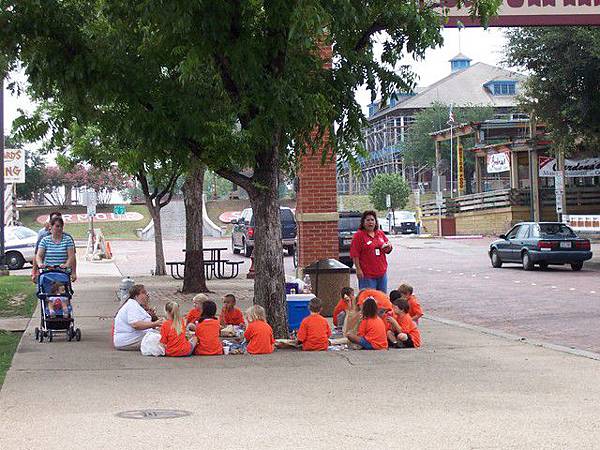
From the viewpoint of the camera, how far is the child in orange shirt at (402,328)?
13352 mm

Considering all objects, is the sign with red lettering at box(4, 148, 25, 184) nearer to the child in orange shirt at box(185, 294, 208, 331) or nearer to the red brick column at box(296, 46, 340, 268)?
the red brick column at box(296, 46, 340, 268)

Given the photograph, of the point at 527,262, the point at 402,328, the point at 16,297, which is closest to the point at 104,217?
the point at 527,262

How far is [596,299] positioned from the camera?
67.9 ft

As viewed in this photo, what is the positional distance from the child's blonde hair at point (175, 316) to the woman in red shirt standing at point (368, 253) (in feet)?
12.0

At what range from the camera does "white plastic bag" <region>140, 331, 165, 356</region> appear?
12461mm

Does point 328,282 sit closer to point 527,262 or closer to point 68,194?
point 527,262

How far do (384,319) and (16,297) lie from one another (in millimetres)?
12039

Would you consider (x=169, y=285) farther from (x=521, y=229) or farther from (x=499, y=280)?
(x=521, y=229)

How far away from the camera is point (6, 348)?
45.0 feet

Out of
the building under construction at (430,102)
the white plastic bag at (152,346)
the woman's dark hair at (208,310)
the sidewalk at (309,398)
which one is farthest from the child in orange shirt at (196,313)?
the building under construction at (430,102)

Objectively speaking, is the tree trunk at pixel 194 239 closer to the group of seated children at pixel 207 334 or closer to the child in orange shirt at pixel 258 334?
the group of seated children at pixel 207 334

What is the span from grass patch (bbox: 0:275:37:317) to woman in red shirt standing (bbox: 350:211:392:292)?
6.64 m

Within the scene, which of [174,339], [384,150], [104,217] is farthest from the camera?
[384,150]

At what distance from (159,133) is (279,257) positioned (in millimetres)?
2191
